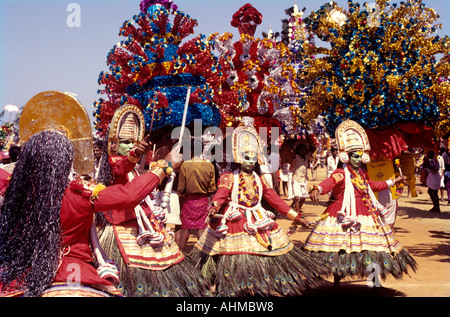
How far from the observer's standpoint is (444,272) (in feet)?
23.1

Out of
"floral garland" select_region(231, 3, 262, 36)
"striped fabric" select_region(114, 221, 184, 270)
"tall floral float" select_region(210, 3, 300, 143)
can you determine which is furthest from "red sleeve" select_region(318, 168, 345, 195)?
"floral garland" select_region(231, 3, 262, 36)

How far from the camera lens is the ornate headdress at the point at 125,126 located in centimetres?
480

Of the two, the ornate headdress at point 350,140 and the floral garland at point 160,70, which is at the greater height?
the floral garland at point 160,70

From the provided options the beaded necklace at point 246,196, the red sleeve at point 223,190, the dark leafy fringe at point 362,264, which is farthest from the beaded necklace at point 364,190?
the red sleeve at point 223,190

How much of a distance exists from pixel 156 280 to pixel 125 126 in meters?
1.70

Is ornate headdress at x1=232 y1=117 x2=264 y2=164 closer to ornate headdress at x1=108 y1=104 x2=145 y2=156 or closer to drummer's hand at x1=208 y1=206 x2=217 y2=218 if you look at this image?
drummer's hand at x1=208 y1=206 x2=217 y2=218

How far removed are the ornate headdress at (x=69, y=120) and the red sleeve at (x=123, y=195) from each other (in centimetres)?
34

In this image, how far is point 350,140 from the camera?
6.18 meters

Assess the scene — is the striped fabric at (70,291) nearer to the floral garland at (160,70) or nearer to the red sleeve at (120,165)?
the red sleeve at (120,165)

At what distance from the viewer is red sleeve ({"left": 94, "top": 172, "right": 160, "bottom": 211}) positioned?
2.98 m

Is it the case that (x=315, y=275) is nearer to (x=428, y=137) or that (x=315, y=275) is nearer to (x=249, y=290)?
(x=249, y=290)

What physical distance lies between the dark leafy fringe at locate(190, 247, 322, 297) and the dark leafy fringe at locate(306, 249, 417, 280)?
26cm

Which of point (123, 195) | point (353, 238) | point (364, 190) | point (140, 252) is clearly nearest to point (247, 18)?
point (364, 190)

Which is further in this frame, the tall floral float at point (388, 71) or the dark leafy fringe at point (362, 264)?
the tall floral float at point (388, 71)
